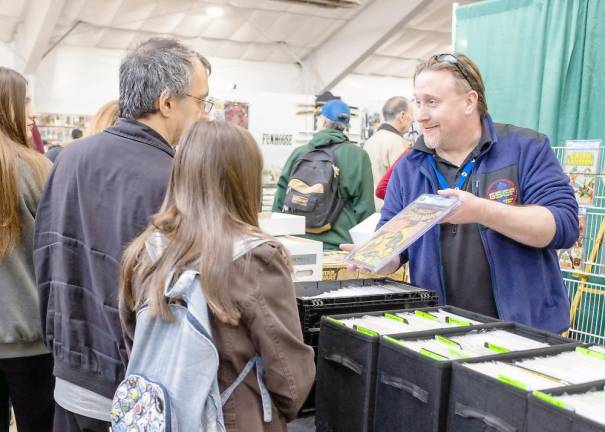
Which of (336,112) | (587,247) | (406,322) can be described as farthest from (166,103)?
(587,247)

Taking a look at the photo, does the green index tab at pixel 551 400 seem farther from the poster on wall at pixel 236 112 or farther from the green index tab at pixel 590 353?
the poster on wall at pixel 236 112

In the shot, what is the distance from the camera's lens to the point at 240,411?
1263 mm

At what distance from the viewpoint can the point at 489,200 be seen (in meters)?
1.70

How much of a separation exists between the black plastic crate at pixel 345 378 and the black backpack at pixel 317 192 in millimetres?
2244

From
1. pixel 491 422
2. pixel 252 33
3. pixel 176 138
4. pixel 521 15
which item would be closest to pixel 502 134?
pixel 176 138

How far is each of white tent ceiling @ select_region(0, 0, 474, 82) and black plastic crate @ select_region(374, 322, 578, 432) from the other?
7.91m

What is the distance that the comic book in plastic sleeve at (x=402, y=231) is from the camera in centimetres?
150

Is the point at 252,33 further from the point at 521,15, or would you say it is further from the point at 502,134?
the point at 502,134

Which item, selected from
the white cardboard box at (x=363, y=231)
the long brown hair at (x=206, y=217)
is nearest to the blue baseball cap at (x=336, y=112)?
the white cardboard box at (x=363, y=231)

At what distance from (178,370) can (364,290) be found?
63 centimetres

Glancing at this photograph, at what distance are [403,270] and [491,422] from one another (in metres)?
2.20

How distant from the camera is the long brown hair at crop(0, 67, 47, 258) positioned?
1900mm

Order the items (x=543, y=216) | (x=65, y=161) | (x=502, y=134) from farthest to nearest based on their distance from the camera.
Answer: (x=502, y=134) < (x=543, y=216) < (x=65, y=161)

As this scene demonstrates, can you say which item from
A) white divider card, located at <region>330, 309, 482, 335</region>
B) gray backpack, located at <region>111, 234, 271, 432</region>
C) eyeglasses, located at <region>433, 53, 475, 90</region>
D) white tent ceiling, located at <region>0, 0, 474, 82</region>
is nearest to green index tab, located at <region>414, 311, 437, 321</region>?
white divider card, located at <region>330, 309, 482, 335</region>
